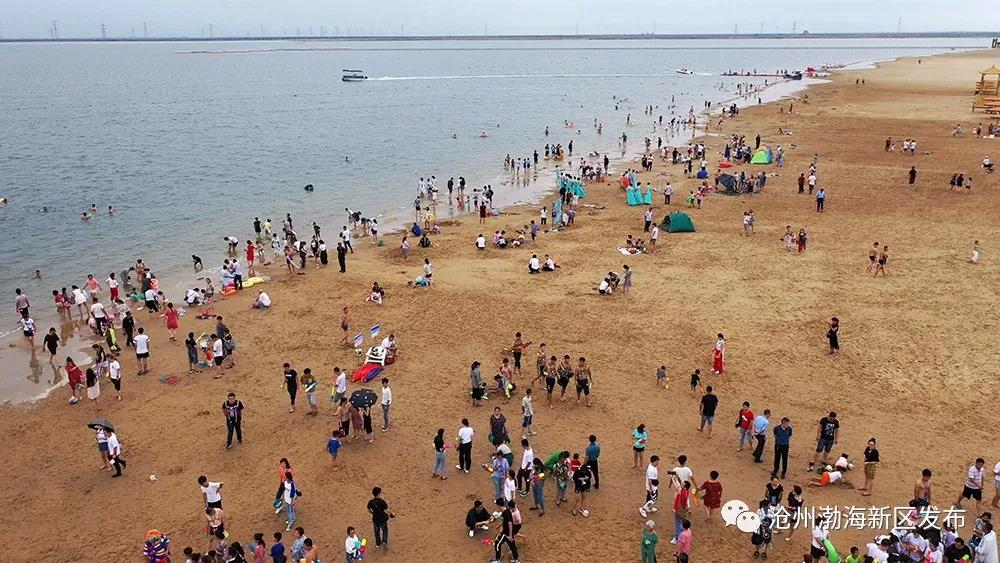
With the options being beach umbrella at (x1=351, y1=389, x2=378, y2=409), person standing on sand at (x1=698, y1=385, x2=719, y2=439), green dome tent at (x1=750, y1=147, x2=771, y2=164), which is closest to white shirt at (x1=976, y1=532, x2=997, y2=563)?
person standing on sand at (x1=698, y1=385, x2=719, y2=439)

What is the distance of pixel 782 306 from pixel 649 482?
42.3 feet

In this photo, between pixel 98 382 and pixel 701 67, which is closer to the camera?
pixel 98 382

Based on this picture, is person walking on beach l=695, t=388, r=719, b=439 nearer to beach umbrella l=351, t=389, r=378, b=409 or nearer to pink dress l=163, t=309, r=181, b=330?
beach umbrella l=351, t=389, r=378, b=409

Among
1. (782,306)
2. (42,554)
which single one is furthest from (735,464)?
(42,554)

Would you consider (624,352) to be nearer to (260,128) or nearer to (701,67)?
(260,128)

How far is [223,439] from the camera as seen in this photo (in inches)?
678

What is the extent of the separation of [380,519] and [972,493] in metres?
11.5

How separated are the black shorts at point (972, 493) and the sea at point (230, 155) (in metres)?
23.8

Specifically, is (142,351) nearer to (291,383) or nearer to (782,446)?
(291,383)

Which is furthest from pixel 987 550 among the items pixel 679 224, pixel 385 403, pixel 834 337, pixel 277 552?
pixel 679 224

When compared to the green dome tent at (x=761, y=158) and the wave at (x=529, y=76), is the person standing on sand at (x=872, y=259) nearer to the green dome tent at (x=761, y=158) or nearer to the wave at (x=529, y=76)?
the green dome tent at (x=761, y=158)

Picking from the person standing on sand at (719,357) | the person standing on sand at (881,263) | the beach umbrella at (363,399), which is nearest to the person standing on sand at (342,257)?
the beach umbrella at (363,399)

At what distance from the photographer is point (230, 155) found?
6162 cm

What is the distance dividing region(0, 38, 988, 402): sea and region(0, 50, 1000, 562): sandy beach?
628 cm
